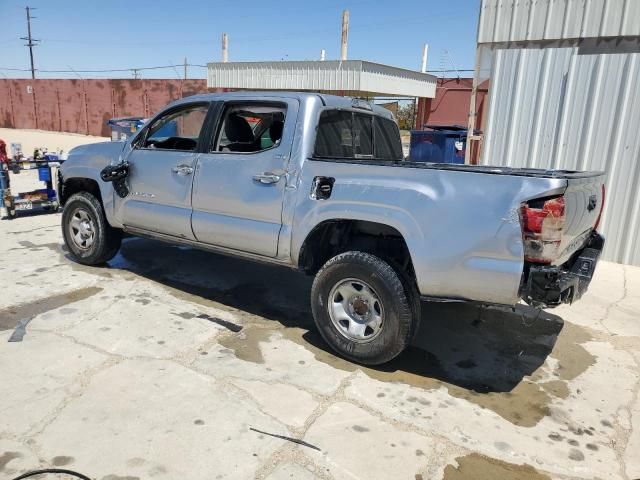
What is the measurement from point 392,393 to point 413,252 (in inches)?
38.2

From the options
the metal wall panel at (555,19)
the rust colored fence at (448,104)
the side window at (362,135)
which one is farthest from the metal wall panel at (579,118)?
the rust colored fence at (448,104)

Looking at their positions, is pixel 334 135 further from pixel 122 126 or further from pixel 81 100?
pixel 81 100

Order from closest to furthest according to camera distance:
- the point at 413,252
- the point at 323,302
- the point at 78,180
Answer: the point at 413,252
the point at 323,302
the point at 78,180

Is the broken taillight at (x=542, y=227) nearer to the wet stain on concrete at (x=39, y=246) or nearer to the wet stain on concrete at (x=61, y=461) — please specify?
the wet stain on concrete at (x=61, y=461)

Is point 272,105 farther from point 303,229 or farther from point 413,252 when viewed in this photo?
point 413,252

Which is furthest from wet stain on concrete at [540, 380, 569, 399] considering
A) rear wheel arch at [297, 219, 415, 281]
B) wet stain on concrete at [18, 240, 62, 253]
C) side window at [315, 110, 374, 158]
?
wet stain on concrete at [18, 240, 62, 253]

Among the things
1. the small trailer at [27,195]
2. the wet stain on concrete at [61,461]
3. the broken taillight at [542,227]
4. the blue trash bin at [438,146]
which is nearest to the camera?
the wet stain on concrete at [61,461]

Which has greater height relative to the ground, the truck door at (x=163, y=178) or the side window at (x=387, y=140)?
the side window at (x=387, y=140)

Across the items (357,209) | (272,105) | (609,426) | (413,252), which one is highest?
(272,105)

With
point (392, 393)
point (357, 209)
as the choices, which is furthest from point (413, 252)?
point (392, 393)

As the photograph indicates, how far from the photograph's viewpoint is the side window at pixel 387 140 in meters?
4.79

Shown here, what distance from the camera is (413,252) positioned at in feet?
10.8

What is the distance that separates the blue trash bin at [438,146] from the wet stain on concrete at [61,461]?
10.3 metres

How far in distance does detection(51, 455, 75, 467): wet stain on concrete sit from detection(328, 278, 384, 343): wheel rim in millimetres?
1918
